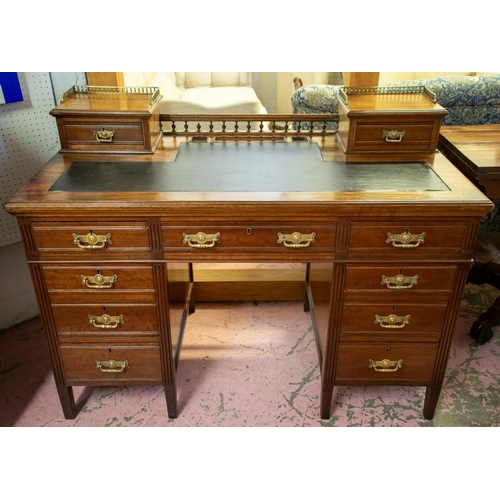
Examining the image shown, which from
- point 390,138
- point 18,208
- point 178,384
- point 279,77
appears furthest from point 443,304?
point 279,77

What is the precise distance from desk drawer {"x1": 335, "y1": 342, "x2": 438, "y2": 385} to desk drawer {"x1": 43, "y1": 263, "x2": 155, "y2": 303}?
78 centimetres

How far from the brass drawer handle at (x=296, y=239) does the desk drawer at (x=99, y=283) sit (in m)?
0.48

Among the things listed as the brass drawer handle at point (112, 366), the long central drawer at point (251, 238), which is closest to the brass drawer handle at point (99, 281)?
the long central drawer at point (251, 238)

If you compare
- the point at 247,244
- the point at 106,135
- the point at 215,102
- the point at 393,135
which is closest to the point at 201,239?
the point at 247,244

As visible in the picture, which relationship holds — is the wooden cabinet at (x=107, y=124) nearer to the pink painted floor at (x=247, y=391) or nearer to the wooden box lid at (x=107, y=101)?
the wooden box lid at (x=107, y=101)

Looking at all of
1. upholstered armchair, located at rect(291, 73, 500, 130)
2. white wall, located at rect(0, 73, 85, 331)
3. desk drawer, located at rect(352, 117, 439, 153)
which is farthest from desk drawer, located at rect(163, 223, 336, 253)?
upholstered armchair, located at rect(291, 73, 500, 130)

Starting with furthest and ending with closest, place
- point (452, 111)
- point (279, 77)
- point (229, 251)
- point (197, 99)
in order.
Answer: point (279, 77), point (197, 99), point (452, 111), point (229, 251)

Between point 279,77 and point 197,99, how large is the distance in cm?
132

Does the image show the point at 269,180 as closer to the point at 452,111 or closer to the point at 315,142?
the point at 315,142

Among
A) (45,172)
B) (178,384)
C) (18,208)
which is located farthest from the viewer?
(178,384)

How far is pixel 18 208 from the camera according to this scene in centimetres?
154

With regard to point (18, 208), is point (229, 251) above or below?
below

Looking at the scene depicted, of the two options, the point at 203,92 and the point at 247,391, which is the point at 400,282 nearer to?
the point at 247,391

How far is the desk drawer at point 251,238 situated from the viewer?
162 cm
